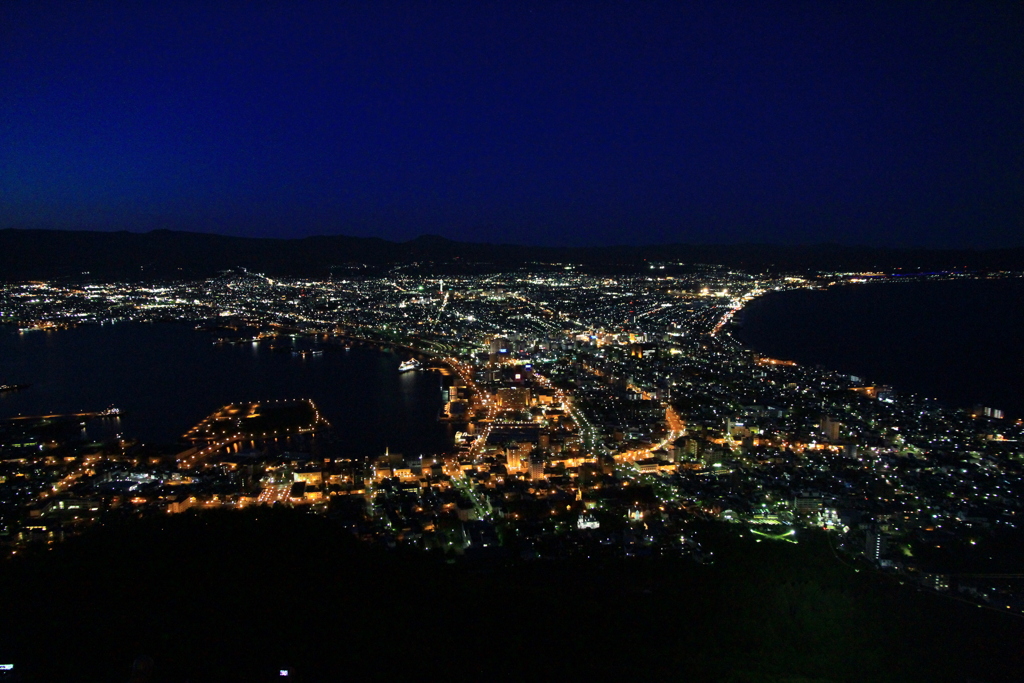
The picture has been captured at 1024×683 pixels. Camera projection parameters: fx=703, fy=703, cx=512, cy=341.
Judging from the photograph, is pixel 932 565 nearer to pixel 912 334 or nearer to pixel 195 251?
pixel 912 334

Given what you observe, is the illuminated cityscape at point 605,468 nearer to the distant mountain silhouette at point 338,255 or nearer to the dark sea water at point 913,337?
the dark sea water at point 913,337

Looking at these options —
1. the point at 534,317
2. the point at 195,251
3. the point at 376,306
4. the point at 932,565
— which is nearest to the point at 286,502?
the point at 932,565

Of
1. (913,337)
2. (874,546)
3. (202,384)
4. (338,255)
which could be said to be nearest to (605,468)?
(874,546)

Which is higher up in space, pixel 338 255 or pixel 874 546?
pixel 338 255

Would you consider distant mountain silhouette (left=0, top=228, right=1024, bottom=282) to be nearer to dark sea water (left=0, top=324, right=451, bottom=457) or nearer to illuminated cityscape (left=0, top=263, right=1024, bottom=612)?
dark sea water (left=0, top=324, right=451, bottom=457)

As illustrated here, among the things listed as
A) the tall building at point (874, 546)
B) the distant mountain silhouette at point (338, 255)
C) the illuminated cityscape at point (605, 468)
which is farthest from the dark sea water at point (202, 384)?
the distant mountain silhouette at point (338, 255)

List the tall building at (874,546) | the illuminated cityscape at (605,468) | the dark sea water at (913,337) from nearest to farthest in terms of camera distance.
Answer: the tall building at (874,546)
the illuminated cityscape at (605,468)
the dark sea water at (913,337)

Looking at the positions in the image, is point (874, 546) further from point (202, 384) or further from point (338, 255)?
point (338, 255)
